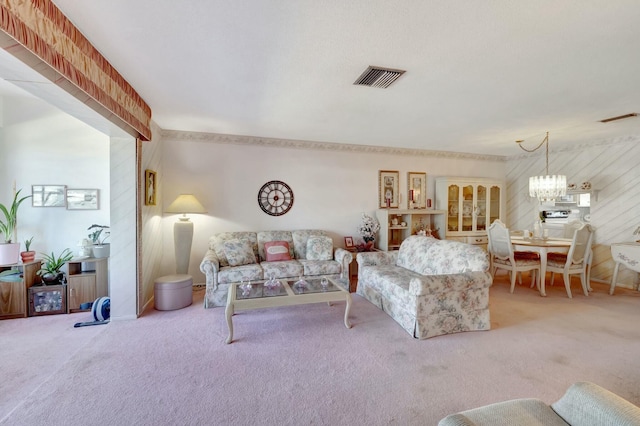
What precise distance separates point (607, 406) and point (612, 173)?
5410 millimetres

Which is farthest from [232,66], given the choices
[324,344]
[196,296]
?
[196,296]

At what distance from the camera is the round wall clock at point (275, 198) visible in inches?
189

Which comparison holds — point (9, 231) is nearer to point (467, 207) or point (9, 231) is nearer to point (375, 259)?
point (375, 259)

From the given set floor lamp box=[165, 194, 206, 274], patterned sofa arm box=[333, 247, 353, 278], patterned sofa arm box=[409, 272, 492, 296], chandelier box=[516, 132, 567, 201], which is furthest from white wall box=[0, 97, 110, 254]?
chandelier box=[516, 132, 567, 201]

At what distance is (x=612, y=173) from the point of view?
186 inches

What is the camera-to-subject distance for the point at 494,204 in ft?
19.5

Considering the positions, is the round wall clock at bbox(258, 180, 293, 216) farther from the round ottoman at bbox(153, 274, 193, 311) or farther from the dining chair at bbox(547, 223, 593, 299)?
the dining chair at bbox(547, 223, 593, 299)

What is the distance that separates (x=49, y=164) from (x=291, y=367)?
160 inches

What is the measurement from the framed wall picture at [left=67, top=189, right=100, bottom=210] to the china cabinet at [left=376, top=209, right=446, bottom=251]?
438 cm

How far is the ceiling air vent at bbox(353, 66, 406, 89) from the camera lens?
236 centimetres

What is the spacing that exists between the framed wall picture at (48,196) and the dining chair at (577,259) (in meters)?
6.92

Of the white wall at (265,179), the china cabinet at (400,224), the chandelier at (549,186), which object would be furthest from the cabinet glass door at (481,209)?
the chandelier at (549,186)

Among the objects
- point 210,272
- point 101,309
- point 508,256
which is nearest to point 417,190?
point 508,256

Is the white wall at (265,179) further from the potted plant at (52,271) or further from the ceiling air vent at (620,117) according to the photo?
the ceiling air vent at (620,117)
